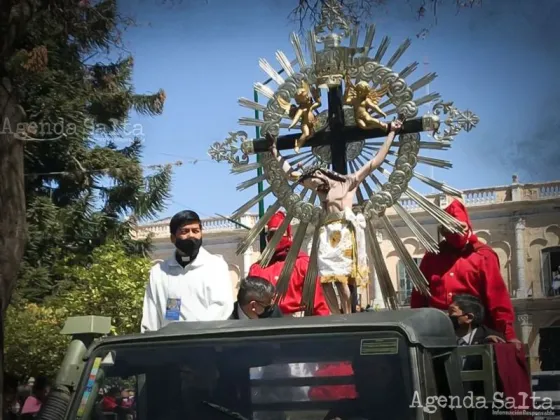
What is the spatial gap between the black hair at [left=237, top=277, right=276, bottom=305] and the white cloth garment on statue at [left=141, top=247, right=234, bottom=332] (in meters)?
0.39

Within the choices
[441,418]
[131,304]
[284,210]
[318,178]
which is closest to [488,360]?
[441,418]

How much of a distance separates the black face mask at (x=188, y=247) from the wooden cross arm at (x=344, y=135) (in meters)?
0.89

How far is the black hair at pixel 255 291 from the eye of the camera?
4.72m

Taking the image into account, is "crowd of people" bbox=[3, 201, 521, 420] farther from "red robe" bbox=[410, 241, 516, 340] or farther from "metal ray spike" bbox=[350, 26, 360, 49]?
"metal ray spike" bbox=[350, 26, 360, 49]

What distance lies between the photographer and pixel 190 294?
5.13 metres

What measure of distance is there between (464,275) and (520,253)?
8005mm

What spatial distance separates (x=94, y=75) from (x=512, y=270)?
9.92 metres

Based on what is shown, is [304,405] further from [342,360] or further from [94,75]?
[94,75]

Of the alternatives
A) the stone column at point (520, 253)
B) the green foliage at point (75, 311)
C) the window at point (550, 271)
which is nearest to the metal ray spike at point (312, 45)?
the window at point (550, 271)

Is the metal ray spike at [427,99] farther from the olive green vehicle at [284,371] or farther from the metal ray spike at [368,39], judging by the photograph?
the olive green vehicle at [284,371]

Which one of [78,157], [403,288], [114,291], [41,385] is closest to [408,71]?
[403,288]

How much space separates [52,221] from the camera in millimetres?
16828

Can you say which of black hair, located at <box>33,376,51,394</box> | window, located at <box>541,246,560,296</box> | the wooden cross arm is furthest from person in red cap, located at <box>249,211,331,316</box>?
window, located at <box>541,246,560,296</box>

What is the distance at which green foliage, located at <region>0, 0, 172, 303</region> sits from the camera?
52.7 feet
